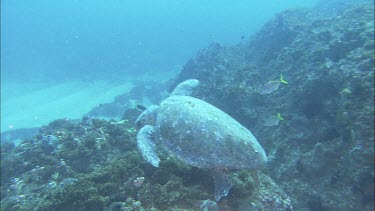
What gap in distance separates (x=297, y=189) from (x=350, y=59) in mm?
3444

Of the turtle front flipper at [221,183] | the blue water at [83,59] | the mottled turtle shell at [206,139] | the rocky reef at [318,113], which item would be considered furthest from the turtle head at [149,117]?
the blue water at [83,59]

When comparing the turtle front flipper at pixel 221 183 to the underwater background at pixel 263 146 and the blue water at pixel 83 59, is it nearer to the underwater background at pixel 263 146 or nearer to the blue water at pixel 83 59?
the underwater background at pixel 263 146

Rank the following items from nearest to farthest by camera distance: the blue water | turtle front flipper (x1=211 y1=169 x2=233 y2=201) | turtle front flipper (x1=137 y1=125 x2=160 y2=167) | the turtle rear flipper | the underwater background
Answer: turtle front flipper (x1=211 y1=169 x2=233 y2=201) → the underwater background → turtle front flipper (x1=137 y1=125 x2=160 y2=167) → the turtle rear flipper → the blue water

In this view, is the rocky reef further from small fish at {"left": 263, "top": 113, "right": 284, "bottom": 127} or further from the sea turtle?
the sea turtle

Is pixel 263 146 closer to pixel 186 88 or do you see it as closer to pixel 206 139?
pixel 186 88

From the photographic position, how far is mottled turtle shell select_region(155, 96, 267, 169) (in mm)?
4371

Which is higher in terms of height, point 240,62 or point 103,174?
point 103,174

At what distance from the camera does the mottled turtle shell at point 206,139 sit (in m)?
4.37

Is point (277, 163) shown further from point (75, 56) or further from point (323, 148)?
point (75, 56)

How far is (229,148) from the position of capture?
4.39m

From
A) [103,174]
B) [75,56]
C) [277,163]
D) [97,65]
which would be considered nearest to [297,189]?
[277,163]

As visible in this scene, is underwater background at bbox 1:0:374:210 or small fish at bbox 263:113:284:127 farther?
small fish at bbox 263:113:284:127

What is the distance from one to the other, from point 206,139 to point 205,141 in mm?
40

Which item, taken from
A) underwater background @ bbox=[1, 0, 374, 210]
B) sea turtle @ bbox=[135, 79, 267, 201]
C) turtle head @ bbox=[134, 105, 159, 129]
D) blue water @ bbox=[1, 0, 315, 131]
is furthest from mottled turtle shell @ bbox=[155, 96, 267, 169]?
blue water @ bbox=[1, 0, 315, 131]
